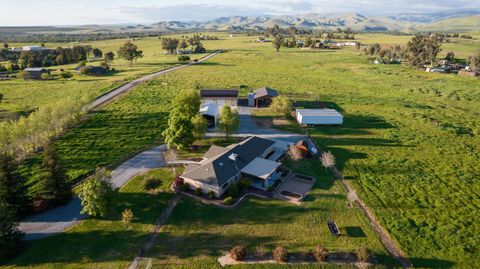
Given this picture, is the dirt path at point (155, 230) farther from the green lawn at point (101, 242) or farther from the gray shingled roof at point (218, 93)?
the gray shingled roof at point (218, 93)

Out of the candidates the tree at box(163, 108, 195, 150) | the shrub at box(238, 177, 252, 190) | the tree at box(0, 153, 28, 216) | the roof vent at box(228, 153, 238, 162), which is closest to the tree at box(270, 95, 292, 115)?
the tree at box(163, 108, 195, 150)

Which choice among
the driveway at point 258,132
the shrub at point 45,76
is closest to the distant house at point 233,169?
the driveway at point 258,132

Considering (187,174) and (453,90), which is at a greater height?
(453,90)

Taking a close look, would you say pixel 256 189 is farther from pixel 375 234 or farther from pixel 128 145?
pixel 128 145

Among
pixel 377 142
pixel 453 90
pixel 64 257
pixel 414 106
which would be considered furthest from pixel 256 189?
pixel 453 90

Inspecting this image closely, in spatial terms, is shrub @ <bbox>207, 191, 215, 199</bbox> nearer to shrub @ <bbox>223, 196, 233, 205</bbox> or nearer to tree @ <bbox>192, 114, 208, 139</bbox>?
shrub @ <bbox>223, 196, 233, 205</bbox>

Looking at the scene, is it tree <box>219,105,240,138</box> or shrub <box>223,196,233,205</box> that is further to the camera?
tree <box>219,105,240,138</box>

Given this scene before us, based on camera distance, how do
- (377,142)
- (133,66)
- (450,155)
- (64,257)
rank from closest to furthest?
1. (64,257)
2. (450,155)
3. (377,142)
4. (133,66)
